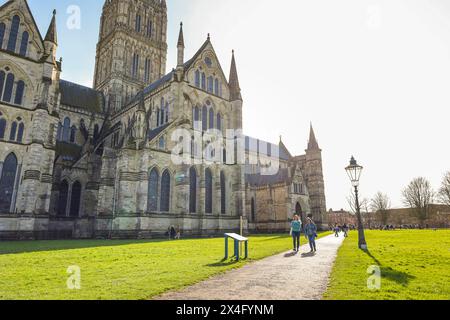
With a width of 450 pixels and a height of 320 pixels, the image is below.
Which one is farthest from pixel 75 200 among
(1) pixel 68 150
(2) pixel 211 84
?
(2) pixel 211 84

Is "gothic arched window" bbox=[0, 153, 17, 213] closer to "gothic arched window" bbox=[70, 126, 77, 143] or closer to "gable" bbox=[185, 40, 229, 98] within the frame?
"gothic arched window" bbox=[70, 126, 77, 143]

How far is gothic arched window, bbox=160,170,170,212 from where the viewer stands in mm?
28766

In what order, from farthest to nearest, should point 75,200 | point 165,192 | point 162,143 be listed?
point 75,200 < point 162,143 < point 165,192

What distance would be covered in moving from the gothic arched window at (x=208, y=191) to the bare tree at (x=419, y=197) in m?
59.4

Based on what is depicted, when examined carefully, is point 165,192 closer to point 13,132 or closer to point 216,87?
point 13,132

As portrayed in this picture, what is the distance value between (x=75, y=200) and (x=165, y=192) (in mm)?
10635

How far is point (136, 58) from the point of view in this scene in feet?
164

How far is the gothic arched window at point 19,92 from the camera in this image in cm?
2698

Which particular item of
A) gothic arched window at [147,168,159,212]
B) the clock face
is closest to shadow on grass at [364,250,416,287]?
gothic arched window at [147,168,159,212]

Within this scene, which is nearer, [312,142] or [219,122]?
[219,122]

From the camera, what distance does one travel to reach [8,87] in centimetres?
2681

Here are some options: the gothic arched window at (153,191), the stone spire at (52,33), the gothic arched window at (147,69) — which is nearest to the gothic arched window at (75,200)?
the gothic arched window at (153,191)
